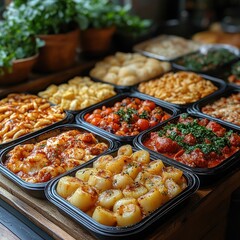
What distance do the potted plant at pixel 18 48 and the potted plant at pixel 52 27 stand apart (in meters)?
0.08

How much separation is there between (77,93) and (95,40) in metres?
0.84

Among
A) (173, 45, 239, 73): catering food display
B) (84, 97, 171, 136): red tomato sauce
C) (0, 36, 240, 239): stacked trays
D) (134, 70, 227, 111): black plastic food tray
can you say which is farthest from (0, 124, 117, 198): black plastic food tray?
(173, 45, 239, 73): catering food display

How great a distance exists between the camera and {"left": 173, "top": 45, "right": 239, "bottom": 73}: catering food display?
358 cm

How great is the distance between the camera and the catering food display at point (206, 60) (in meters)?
3.58

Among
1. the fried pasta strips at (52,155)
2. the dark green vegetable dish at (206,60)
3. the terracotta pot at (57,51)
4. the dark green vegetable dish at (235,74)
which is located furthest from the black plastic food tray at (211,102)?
the terracotta pot at (57,51)

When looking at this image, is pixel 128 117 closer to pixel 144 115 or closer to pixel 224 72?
pixel 144 115

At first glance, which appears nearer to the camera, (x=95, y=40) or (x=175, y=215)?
(x=175, y=215)

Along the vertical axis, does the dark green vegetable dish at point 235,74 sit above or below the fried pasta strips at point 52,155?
below

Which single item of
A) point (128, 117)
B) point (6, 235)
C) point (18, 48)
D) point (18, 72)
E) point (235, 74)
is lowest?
point (6, 235)

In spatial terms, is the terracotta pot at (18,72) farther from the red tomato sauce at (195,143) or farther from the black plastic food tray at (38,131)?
the red tomato sauce at (195,143)

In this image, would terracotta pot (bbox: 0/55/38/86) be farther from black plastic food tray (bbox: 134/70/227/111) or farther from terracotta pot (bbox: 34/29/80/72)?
black plastic food tray (bbox: 134/70/227/111)

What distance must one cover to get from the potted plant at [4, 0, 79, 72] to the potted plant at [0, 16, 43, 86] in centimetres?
8

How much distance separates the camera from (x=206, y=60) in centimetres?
368

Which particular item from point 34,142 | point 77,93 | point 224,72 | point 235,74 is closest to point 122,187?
point 34,142
